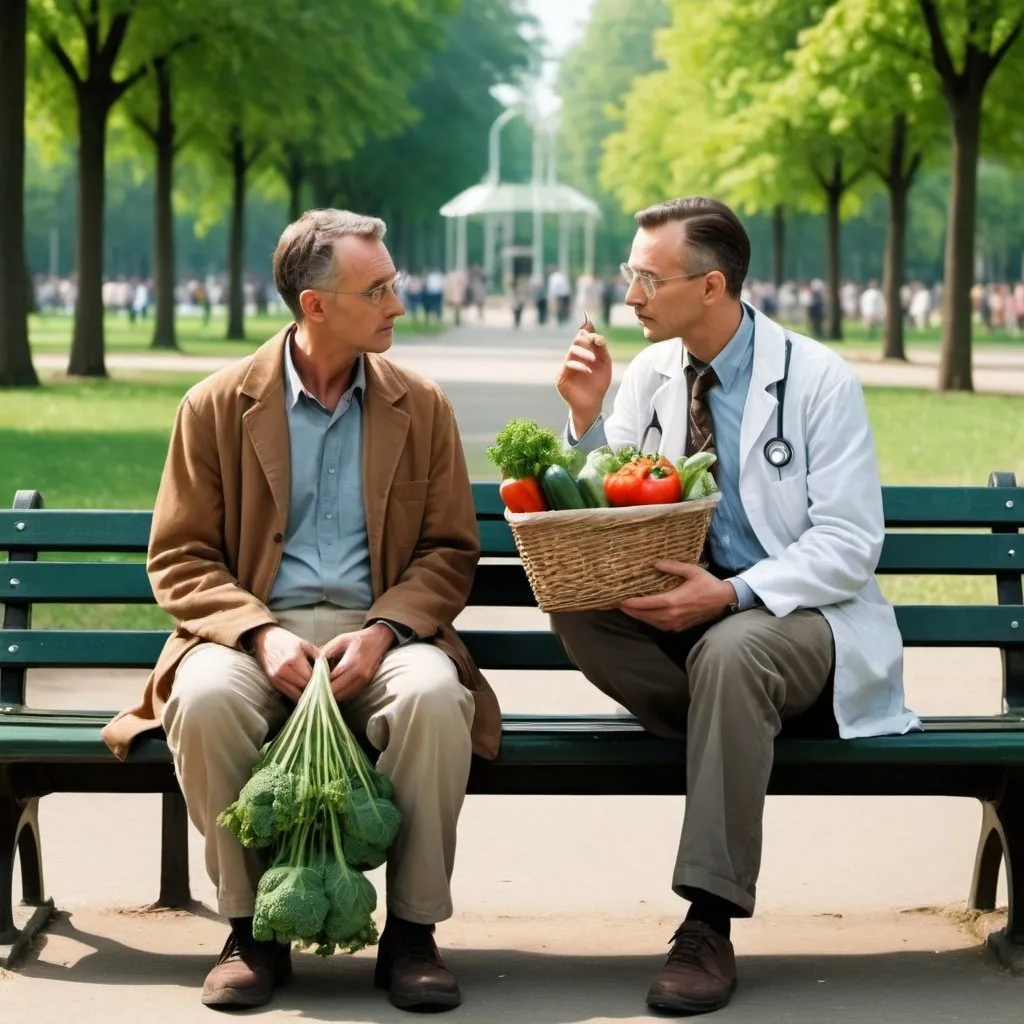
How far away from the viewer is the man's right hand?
15.4 feet

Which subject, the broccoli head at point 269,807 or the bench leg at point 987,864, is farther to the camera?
the bench leg at point 987,864

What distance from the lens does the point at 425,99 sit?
6081 cm

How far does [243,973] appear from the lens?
4324 millimetres

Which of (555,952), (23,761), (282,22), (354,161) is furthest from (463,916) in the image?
(354,161)

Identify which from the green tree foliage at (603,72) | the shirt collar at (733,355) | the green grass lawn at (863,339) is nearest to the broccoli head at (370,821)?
the shirt collar at (733,355)

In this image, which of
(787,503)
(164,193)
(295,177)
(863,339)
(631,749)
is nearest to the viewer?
(631,749)

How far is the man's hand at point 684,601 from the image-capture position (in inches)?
175

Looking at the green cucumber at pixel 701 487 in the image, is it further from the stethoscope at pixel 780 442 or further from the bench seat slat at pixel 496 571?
the bench seat slat at pixel 496 571

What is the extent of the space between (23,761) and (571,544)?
4.09 feet

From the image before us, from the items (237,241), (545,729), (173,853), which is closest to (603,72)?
(237,241)

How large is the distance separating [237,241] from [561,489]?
37.3 meters

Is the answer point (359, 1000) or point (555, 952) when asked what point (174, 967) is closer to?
point (359, 1000)

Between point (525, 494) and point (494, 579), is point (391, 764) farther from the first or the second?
point (494, 579)

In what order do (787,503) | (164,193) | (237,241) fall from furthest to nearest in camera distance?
1. (237,241)
2. (164,193)
3. (787,503)
